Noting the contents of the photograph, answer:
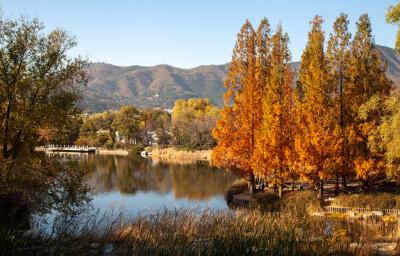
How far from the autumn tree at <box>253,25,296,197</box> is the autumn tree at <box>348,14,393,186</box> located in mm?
4145

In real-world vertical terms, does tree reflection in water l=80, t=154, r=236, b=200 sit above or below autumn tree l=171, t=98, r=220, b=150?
below

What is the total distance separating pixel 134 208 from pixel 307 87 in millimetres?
13476

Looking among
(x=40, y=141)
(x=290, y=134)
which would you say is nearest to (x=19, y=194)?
(x=40, y=141)

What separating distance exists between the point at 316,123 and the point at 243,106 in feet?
17.4

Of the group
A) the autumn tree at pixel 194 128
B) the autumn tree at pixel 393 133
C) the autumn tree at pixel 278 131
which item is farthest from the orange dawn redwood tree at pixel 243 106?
the autumn tree at pixel 194 128

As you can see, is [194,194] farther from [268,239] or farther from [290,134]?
[268,239]

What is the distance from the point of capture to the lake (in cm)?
2300

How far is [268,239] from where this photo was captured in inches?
307

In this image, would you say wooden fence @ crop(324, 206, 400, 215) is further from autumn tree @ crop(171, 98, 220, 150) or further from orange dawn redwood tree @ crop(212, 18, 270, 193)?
autumn tree @ crop(171, 98, 220, 150)

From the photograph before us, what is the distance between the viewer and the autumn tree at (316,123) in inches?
691

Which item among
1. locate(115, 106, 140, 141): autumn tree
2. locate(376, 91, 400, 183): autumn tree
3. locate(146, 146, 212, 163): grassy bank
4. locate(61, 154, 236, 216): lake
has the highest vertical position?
locate(115, 106, 140, 141): autumn tree

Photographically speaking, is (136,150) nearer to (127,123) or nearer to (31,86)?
(127,123)

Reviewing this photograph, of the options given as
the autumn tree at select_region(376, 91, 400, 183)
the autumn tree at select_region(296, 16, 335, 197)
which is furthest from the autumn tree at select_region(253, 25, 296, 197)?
the autumn tree at select_region(376, 91, 400, 183)

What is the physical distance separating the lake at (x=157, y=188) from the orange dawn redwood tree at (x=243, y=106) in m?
3.52
